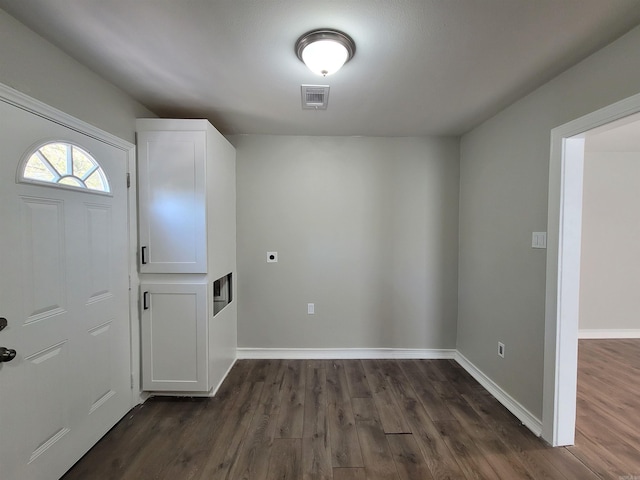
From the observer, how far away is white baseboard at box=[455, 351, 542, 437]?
1893mm

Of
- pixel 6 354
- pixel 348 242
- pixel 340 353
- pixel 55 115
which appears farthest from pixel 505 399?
pixel 55 115

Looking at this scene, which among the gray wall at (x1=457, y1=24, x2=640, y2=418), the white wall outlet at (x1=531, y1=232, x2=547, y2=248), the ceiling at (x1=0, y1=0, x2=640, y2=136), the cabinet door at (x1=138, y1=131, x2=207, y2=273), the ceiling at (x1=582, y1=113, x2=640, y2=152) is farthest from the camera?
the ceiling at (x1=582, y1=113, x2=640, y2=152)

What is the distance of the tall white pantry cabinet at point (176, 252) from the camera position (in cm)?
213

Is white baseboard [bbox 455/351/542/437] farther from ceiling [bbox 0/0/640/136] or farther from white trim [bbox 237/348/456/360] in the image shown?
ceiling [bbox 0/0/640/136]

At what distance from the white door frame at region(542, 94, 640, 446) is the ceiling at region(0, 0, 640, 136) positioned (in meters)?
0.56

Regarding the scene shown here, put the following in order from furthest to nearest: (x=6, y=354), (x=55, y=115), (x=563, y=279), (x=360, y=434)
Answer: (x=360, y=434) → (x=563, y=279) → (x=55, y=115) → (x=6, y=354)

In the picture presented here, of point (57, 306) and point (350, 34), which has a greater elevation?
point (350, 34)

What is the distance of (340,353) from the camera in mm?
3004

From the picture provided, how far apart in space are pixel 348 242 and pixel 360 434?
1753 mm

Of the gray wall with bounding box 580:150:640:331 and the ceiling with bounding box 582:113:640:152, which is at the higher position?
the ceiling with bounding box 582:113:640:152

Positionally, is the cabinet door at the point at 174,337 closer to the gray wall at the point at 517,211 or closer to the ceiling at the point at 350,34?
the ceiling at the point at 350,34

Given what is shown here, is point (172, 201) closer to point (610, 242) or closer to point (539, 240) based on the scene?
point (539, 240)

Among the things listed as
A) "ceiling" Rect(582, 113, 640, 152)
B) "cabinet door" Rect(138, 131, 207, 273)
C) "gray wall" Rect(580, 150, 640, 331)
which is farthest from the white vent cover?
"gray wall" Rect(580, 150, 640, 331)

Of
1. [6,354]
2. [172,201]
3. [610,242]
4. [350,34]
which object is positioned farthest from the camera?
[610,242]
